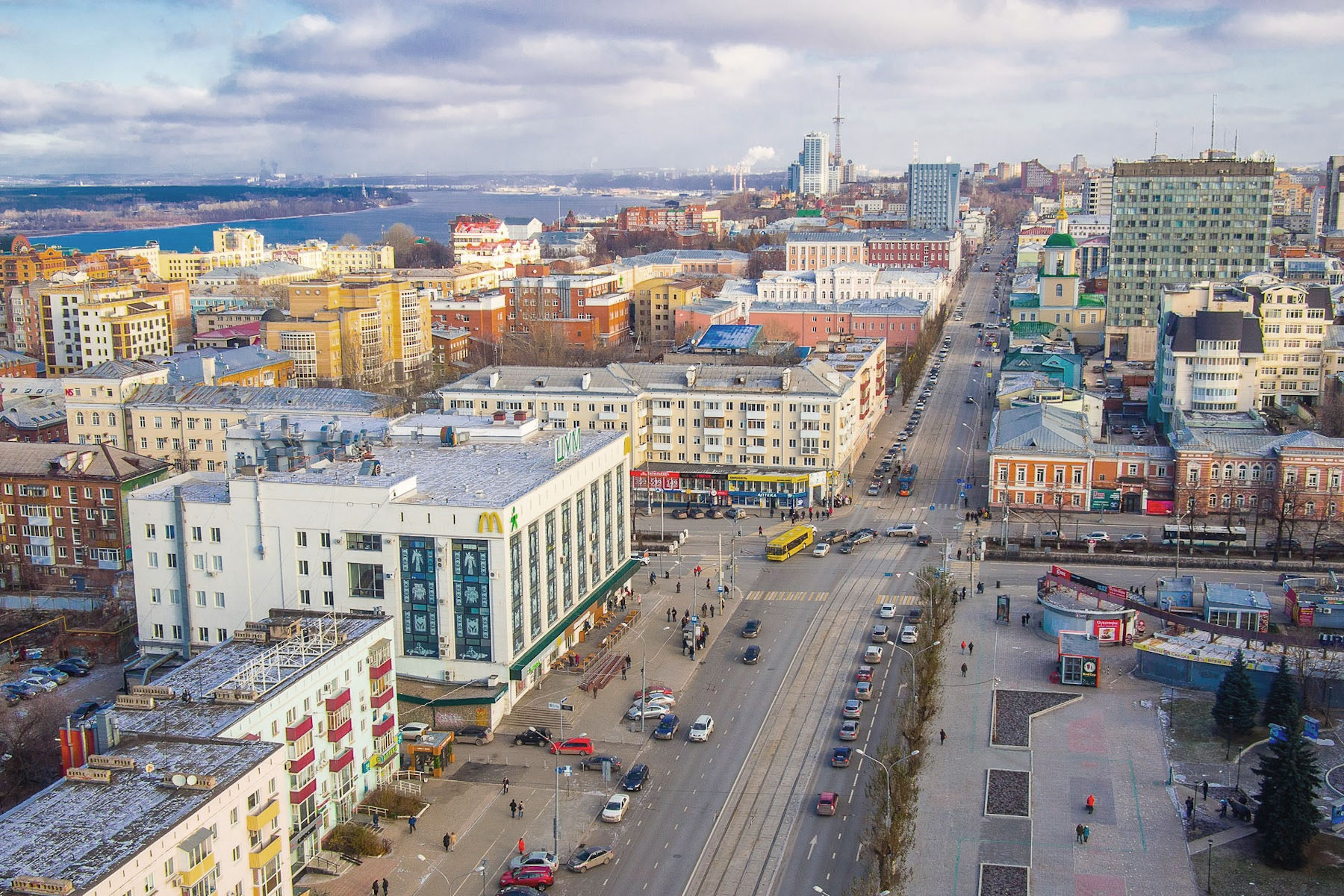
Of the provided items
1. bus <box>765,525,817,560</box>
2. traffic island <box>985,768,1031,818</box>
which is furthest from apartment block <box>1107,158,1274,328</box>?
traffic island <box>985,768,1031,818</box>

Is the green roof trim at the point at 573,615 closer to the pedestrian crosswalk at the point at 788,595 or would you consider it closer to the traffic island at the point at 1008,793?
the pedestrian crosswalk at the point at 788,595

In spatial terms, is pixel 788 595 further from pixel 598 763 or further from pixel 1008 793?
pixel 1008 793

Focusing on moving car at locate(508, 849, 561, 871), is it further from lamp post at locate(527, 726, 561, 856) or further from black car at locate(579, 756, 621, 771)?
black car at locate(579, 756, 621, 771)

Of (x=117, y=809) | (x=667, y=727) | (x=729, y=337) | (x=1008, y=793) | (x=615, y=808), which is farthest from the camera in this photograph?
(x=729, y=337)

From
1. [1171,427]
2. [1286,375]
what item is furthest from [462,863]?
[1286,375]

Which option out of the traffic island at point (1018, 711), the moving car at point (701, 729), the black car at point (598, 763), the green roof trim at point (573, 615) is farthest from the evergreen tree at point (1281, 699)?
the green roof trim at point (573, 615)

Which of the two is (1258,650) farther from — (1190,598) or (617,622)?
(617,622)

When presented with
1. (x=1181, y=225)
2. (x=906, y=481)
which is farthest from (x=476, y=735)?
(x=1181, y=225)
